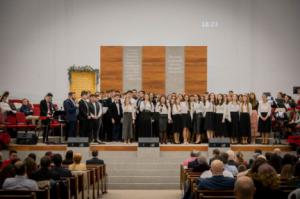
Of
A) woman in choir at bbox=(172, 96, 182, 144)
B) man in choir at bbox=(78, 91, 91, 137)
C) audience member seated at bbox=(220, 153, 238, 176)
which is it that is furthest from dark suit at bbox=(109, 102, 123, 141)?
audience member seated at bbox=(220, 153, 238, 176)

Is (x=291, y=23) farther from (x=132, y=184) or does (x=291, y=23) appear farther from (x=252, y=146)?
(x=132, y=184)

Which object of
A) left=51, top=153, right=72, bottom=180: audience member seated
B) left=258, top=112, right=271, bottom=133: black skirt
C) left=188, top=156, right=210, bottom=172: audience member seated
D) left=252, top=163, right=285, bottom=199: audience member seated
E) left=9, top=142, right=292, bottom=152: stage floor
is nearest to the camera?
left=252, top=163, right=285, bottom=199: audience member seated

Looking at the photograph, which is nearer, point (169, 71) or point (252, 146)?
point (252, 146)

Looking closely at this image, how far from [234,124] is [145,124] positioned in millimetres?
2752

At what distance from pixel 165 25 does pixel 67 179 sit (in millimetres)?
12849

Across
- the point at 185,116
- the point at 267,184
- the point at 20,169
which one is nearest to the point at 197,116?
the point at 185,116

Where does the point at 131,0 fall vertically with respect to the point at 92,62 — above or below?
above

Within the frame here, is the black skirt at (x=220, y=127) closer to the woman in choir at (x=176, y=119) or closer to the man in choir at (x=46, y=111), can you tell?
the woman in choir at (x=176, y=119)

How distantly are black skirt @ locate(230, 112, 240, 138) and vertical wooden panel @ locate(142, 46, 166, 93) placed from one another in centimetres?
450

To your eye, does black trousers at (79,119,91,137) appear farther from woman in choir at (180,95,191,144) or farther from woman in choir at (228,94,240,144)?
woman in choir at (228,94,240,144)

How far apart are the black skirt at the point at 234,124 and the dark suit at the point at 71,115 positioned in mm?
4777

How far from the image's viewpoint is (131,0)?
20156 mm

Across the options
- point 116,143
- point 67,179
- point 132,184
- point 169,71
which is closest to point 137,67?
point 169,71

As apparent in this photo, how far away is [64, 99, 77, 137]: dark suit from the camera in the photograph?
15.3 m
